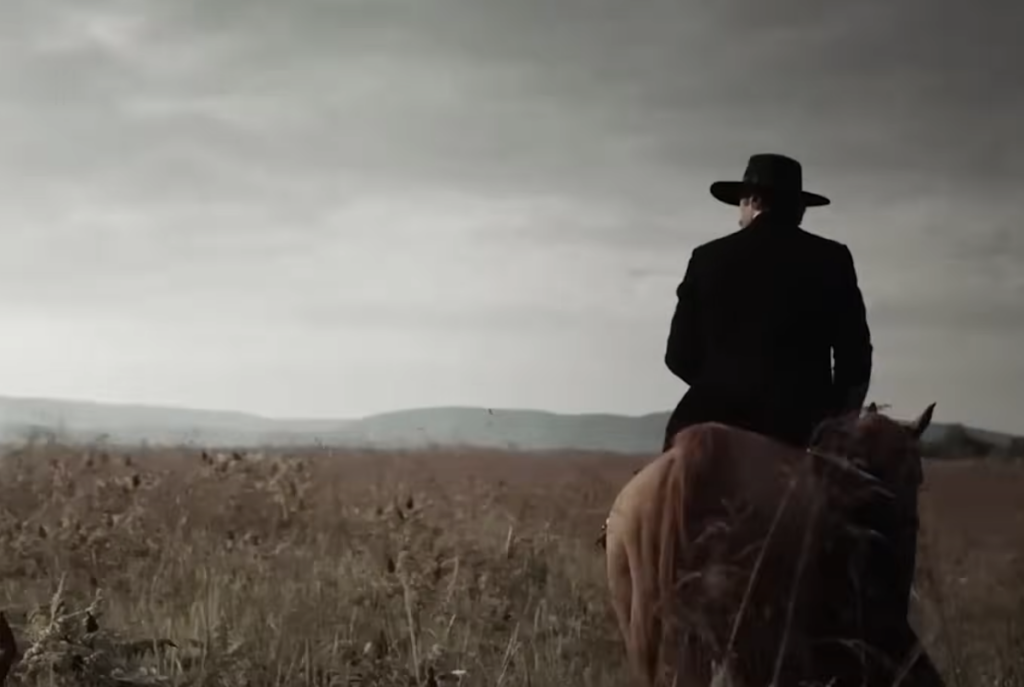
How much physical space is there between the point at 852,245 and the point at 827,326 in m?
1.32

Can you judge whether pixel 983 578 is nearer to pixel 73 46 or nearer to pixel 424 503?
pixel 424 503

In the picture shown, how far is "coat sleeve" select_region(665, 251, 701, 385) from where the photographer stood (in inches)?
80.6

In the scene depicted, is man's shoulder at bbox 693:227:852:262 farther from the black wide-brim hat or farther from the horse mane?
the horse mane

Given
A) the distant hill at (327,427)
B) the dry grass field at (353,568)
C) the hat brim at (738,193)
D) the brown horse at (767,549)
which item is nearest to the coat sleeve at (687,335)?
the hat brim at (738,193)

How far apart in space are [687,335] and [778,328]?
0.52ft

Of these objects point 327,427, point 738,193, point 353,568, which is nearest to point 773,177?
point 738,193

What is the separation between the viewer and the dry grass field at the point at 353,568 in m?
2.42

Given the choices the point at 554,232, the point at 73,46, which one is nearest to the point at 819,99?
the point at 554,232

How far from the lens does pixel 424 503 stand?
12.0 feet

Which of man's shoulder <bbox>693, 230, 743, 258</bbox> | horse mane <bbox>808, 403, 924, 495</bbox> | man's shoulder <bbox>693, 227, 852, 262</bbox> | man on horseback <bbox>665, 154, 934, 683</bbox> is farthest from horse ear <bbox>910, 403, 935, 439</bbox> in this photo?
man's shoulder <bbox>693, 230, 743, 258</bbox>

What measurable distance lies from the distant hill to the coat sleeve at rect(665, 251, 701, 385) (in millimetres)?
1028

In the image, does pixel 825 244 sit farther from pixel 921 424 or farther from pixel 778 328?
pixel 921 424

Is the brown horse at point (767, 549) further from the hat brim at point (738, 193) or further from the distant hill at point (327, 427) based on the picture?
the distant hill at point (327, 427)

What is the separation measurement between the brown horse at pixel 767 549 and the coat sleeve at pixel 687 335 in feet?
1.09
